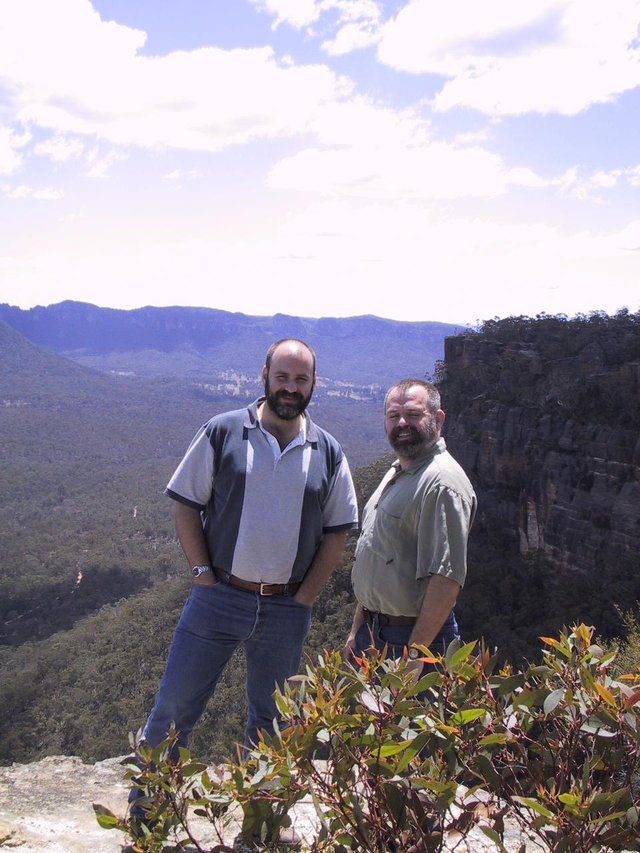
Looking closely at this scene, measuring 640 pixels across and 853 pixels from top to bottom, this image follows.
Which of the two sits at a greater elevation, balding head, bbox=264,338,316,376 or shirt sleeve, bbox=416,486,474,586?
balding head, bbox=264,338,316,376

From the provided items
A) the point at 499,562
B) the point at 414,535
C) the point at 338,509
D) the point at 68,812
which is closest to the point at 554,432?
the point at 499,562

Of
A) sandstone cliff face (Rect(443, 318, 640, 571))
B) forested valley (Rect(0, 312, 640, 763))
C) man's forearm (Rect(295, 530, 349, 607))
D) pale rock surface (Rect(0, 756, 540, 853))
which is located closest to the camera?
pale rock surface (Rect(0, 756, 540, 853))

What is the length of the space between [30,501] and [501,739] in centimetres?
8411

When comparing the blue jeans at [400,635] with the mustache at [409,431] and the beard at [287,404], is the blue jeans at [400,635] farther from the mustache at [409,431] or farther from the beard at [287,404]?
the beard at [287,404]

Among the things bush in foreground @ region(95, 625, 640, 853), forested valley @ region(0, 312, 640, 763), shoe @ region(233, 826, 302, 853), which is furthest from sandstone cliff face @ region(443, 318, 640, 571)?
bush in foreground @ region(95, 625, 640, 853)

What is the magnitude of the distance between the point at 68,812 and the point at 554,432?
2343cm

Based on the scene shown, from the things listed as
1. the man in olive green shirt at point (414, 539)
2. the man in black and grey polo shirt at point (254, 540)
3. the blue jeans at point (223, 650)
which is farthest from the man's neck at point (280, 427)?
the blue jeans at point (223, 650)

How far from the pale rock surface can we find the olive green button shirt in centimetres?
109

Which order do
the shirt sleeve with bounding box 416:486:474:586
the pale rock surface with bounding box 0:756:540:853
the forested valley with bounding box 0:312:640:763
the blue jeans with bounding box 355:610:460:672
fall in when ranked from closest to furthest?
the pale rock surface with bounding box 0:756:540:853
the shirt sleeve with bounding box 416:486:474:586
the blue jeans with bounding box 355:610:460:672
the forested valley with bounding box 0:312:640:763

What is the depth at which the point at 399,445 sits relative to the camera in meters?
3.87

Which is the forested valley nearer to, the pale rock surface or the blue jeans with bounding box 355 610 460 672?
the pale rock surface

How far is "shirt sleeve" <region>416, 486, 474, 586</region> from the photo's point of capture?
3479 mm

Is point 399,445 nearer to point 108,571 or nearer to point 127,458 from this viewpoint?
point 108,571

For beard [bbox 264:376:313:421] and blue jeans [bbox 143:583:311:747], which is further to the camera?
beard [bbox 264:376:313:421]
